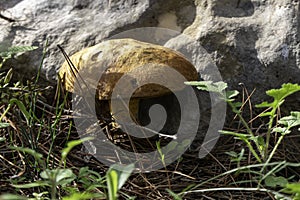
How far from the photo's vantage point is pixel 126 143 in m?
2.08

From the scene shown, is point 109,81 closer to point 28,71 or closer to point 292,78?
point 28,71

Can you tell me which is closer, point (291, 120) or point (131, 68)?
point (291, 120)

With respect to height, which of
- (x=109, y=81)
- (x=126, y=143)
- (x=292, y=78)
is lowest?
(x=126, y=143)

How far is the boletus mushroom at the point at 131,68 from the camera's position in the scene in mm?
1901

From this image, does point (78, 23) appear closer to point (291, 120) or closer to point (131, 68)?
point (131, 68)

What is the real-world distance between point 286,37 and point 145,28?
0.61 meters

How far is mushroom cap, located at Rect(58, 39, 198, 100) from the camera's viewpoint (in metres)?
1.90

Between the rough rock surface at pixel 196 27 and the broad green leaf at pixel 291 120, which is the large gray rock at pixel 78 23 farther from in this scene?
the broad green leaf at pixel 291 120

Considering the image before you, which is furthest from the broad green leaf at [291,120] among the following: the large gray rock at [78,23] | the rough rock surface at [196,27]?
the large gray rock at [78,23]

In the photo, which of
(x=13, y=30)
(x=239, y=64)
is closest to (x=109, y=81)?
(x=239, y=64)

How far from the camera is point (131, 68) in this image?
6.28 feet

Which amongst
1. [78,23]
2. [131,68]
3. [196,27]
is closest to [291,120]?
[131,68]

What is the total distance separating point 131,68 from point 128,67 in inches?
0.5

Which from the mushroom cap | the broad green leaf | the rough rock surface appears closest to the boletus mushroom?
the mushroom cap
